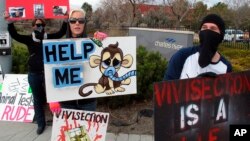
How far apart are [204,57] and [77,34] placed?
1602 millimetres

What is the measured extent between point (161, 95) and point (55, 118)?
1.73 metres

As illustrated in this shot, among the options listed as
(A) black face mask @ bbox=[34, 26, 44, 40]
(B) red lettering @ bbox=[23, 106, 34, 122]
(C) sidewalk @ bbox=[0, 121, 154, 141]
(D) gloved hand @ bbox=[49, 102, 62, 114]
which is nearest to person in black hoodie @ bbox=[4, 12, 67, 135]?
(A) black face mask @ bbox=[34, 26, 44, 40]

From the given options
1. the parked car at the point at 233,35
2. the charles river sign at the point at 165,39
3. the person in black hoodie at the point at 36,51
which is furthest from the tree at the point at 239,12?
the person in black hoodie at the point at 36,51

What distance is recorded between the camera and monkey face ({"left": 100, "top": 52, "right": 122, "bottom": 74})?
13.4ft

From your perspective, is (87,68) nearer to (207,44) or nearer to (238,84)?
(207,44)

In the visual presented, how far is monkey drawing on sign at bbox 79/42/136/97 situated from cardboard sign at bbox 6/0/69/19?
2.22m

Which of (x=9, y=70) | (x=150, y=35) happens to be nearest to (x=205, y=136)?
(x=9, y=70)

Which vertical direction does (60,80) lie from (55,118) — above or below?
above

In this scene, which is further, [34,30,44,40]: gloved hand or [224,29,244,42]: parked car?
[224,29,244,42]: parked car

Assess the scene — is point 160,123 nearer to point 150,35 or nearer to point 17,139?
point 17,139

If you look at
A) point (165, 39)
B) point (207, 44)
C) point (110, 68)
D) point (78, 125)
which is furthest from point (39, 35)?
point (165, 39)

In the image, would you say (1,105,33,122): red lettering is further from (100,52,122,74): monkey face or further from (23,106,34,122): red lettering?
(100,52,122,74): monkey face

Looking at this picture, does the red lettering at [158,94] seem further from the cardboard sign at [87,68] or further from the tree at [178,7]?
the tree at [178,7]

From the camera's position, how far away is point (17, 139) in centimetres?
539
